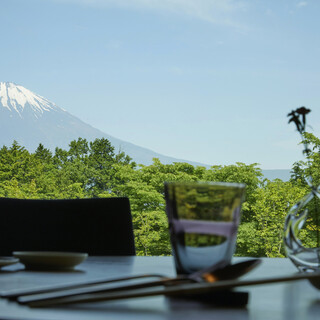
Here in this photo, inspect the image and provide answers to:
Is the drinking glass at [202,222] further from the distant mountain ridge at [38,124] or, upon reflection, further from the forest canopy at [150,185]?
the distant mountain ridge at [38,124]

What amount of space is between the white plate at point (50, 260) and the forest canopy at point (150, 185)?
1080cm

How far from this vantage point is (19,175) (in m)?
13.6

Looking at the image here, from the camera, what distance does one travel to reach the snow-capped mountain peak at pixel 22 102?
43375 mm

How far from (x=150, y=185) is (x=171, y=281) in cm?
1276

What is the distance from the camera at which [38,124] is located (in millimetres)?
43906

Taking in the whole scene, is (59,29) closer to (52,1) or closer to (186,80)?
(52,1)

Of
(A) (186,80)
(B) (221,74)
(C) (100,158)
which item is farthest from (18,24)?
(C) (100,158)

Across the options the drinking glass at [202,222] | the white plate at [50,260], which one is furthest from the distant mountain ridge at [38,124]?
the drinking glass at [202,222]

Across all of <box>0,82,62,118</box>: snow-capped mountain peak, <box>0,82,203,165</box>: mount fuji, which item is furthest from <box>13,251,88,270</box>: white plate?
<box>0,82,62,118</box>: snow-capped mountain peak

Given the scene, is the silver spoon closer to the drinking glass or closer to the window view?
the drinking glass

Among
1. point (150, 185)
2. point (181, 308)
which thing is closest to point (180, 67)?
point (150, 185)

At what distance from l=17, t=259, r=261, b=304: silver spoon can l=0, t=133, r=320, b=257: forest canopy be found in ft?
35.9

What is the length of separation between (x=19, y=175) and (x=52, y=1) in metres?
23.1

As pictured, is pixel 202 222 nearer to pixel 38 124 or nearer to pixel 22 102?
pixel 38 124
